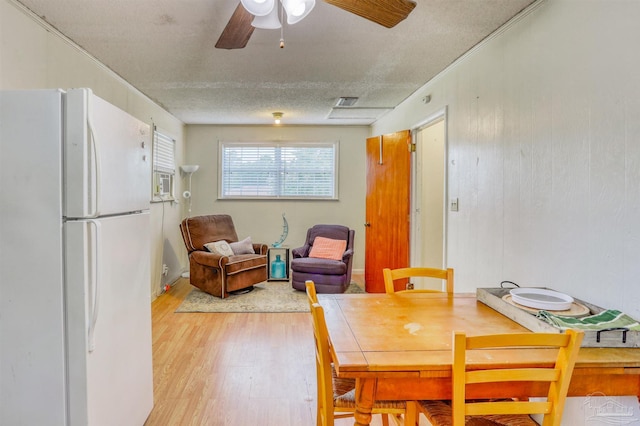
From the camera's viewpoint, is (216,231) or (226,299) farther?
(216,231)

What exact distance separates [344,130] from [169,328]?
392 cm

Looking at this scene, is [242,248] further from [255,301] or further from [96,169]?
[96,169]

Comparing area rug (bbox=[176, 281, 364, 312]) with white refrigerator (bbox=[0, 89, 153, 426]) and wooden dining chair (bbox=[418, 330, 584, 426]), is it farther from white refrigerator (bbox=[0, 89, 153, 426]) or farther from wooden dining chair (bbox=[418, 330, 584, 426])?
wooden dining chair (bbox=[418, 330, 584, 426])

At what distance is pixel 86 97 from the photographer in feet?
4.56

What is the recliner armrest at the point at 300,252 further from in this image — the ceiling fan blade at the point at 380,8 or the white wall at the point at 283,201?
the ceiling fan blade at the point at 380,8

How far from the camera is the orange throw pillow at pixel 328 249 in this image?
468 cm

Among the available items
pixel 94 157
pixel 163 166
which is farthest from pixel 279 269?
pixel 94 157

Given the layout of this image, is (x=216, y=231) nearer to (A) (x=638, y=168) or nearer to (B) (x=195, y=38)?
(B) (x=195, y=38)

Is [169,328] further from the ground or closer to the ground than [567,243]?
closer to the ground

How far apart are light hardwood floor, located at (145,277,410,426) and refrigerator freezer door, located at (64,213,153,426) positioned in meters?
0.36

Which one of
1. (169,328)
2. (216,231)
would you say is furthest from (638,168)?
(216,231)

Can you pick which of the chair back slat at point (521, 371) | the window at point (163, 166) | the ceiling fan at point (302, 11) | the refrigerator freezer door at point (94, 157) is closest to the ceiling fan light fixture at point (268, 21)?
the ceiling fan at point (302, 11)

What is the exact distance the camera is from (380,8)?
156cm

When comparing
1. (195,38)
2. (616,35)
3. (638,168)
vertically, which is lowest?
(638,168)
